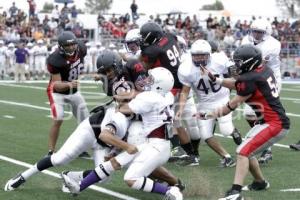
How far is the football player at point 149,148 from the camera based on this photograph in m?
5.84

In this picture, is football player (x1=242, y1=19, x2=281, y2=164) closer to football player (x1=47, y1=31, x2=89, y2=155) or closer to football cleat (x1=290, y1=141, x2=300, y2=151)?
football cleat (x1=290, y1=141, x2=300, y2=151)

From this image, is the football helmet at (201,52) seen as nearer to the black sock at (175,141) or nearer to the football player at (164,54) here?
the football player at (164,54)

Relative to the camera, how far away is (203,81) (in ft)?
26.7

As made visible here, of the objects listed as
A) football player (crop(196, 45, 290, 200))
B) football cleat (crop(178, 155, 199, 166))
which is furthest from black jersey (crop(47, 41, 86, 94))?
football player (crop(196, 45, 290, 200))

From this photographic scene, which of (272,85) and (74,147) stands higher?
(272,85)

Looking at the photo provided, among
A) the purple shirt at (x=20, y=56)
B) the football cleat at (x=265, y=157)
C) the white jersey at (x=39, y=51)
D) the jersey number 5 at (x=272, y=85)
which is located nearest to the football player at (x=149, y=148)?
the jersey number 5 at (x=272, y=85)

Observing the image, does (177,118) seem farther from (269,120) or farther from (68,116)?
(68,116)

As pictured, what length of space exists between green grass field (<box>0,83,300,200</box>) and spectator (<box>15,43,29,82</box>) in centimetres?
823

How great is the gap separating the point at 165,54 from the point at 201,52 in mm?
588

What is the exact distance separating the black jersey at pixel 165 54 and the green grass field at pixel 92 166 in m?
1.21

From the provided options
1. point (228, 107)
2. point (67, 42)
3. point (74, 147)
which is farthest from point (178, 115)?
point (74, 147)

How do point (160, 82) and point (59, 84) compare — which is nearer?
point (160, 82)

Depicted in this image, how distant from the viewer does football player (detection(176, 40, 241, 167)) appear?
7.87 metres

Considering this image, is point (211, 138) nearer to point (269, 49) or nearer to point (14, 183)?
point (269, 49)
